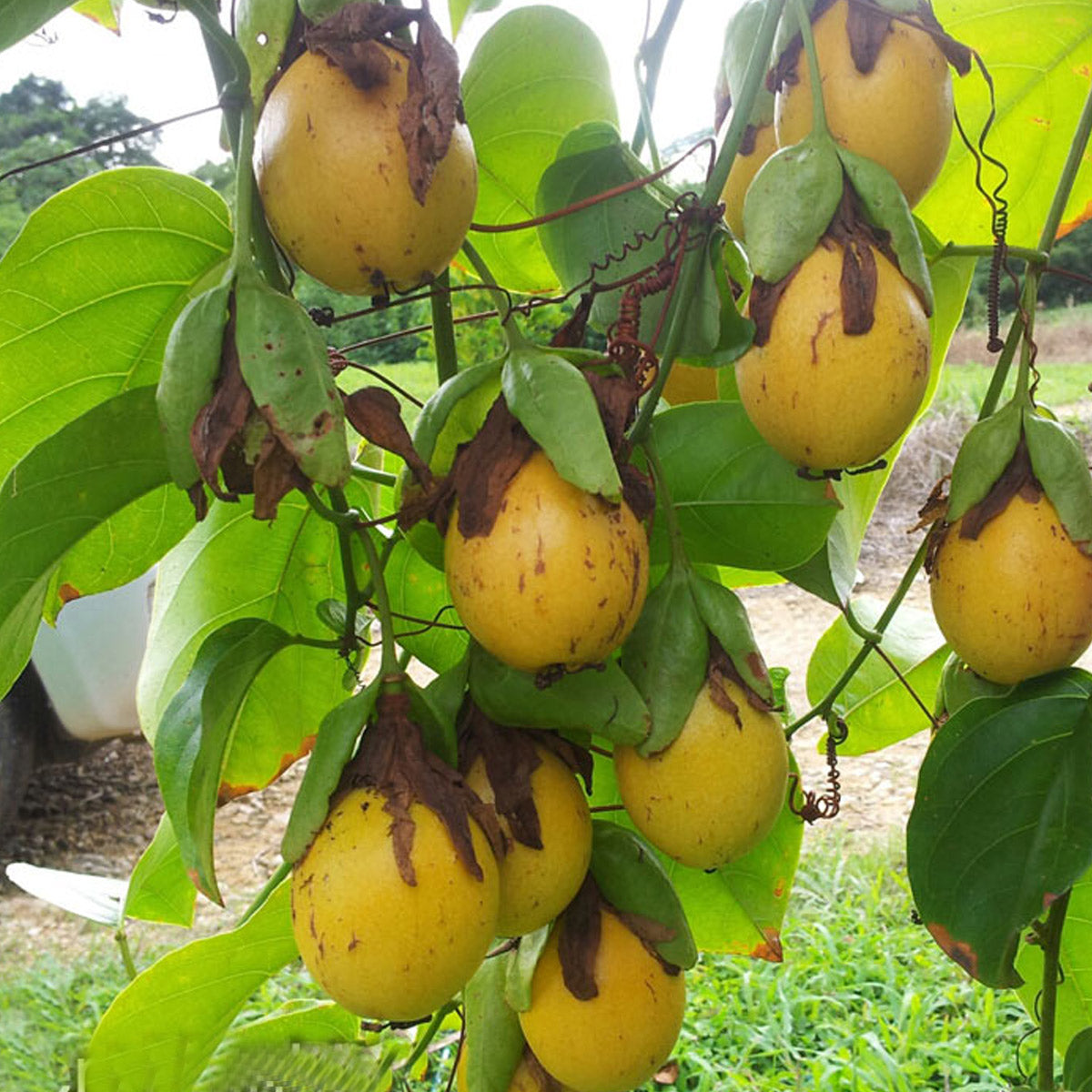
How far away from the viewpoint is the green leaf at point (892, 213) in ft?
1.31

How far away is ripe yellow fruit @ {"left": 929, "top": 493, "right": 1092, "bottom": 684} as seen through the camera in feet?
1.47

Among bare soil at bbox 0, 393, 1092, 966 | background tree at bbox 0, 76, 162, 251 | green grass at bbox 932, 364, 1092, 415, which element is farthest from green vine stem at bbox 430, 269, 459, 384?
background tree at bbox 0, 76, 162, 251

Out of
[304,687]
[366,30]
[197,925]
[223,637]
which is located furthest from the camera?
[197,925]

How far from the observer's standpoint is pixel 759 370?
40 cm

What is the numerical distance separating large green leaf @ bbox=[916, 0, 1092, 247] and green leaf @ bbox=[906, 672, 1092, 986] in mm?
286

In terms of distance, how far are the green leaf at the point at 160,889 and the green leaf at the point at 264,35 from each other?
381mm

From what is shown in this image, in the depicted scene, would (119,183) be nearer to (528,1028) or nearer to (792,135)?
(792,135)

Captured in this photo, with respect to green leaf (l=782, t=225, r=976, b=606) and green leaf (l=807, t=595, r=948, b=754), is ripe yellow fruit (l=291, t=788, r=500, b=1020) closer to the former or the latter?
green leaf (l=782, t=225, r=976, b=606)

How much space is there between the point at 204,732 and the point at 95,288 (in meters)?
0.22

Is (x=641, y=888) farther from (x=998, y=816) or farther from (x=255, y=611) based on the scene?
(x=255, y=611)

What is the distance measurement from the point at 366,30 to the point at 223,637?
23 centimetres

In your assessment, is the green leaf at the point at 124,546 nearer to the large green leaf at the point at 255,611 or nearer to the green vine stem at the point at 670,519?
the large green leaf at the point at 255,611

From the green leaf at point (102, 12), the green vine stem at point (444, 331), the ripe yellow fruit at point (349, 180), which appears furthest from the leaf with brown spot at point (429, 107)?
the green leaf at point (102, 12)

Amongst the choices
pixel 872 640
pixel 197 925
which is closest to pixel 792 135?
pixel 872 640
